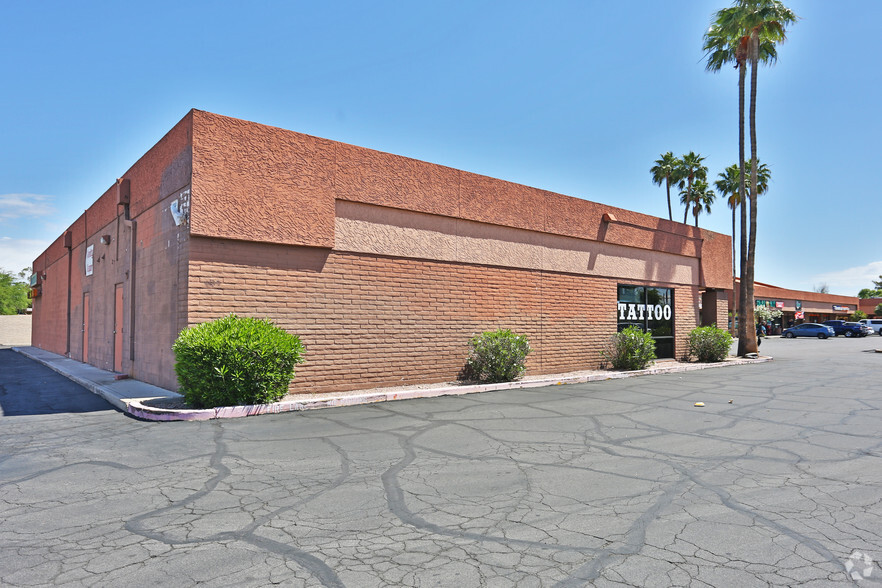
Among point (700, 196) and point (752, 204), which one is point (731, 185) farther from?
point (752, 204)

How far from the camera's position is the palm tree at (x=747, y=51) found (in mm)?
22984

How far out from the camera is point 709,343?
20.9 metres

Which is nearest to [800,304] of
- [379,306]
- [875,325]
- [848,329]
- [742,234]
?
[875,325]

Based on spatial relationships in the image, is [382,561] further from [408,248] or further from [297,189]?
[408,248]

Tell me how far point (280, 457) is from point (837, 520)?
5.55 meters

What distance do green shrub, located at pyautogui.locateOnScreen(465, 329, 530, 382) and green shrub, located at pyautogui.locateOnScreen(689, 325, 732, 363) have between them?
10.2 metres

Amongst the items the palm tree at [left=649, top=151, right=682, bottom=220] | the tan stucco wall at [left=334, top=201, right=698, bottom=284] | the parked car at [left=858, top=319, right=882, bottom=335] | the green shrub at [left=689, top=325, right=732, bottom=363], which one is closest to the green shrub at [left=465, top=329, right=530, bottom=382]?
the tan stucco wall at [left=334, top=201, right=698, bottom=284]

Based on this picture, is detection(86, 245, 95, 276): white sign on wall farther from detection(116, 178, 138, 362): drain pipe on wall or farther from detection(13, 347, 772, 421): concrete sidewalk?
detection(116, 178, 138, 362): drain pipe on wall

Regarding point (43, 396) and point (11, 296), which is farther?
point (11, 296)

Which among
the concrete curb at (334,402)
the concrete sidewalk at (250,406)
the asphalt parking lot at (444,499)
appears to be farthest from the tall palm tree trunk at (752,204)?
the asphalt parking lot at (444,499)

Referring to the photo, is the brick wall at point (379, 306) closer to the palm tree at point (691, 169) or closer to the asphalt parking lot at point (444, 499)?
the asphalt parking lot at point (444, 499)

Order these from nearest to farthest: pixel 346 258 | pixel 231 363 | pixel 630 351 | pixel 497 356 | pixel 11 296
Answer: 1. pixel 231 363
2. pixel 346 258
3. pixel 497 356
4. pixel 630 351
5. pixel 11 296

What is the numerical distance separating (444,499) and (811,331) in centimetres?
5894

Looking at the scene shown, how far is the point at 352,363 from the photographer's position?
40.0ft
